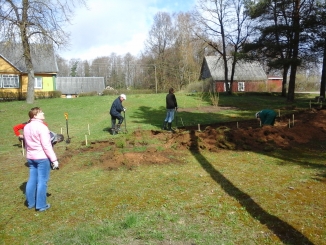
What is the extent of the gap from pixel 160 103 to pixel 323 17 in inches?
507

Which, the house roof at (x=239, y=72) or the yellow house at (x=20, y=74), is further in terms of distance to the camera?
the house roof at (x=239, y=72)

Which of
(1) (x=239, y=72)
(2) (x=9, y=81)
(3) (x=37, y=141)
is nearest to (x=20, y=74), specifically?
(2) (x=9, y=81)

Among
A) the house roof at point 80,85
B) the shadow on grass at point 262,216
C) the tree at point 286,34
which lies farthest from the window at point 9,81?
the shadow on grass at point 262,216

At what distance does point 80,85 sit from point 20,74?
62.8 feet

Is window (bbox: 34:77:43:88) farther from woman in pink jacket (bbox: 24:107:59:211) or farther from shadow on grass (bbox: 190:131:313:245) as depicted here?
woman in pink jacket (bbox: 24:107:59:211)

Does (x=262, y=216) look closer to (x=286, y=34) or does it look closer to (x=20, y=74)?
(x=286, y=34)

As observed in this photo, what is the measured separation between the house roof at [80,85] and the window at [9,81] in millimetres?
18033

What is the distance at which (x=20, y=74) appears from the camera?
3089 centimetres

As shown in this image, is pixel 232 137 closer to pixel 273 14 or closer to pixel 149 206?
pixel 149 206

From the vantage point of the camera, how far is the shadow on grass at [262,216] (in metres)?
3.76

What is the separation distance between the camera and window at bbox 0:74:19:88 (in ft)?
99.3

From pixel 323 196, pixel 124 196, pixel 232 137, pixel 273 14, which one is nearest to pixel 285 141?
pixel 232 137

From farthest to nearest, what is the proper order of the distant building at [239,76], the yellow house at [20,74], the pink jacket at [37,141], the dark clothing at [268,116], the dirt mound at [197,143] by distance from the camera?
the distant building at [239,76]
the yellow house at [20,74]
the dark clothing at [268,116]
the dirt mound at [197,143]
the pink jacket at [37,141]

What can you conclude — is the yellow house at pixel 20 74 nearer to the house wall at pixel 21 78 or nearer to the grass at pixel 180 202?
the house wall at pixel 21 78
